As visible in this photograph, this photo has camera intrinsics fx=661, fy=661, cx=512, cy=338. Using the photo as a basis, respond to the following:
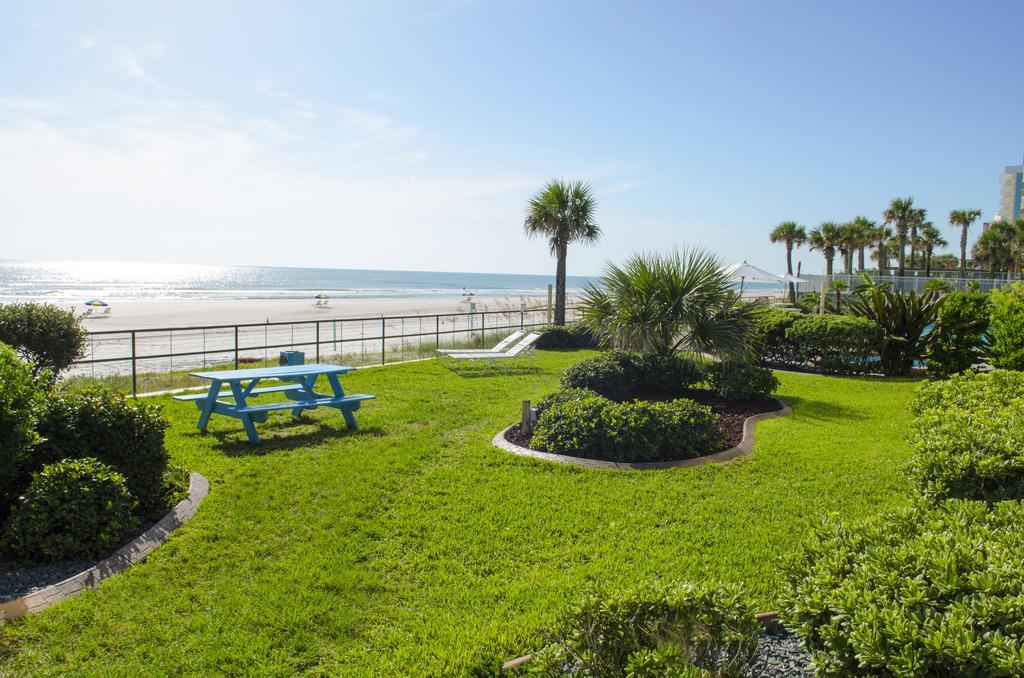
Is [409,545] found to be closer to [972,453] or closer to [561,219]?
[972,453]

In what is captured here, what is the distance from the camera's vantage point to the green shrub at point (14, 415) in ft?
13.7

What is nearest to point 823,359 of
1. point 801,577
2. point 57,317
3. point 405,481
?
point 405,481

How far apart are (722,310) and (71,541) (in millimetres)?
9007

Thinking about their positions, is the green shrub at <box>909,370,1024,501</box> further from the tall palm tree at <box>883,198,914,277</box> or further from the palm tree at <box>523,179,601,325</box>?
the tall palm tree at <box>883,198,914,277</box>

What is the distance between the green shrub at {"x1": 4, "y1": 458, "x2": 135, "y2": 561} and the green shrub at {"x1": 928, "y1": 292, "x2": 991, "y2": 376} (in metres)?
12.9

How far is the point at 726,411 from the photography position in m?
9.27

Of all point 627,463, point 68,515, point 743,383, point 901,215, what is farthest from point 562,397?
point 901,215

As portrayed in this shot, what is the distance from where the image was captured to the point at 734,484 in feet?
19.6

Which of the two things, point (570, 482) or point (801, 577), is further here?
point (570, 482)

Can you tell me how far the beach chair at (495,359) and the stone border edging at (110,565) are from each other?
8236 millimetres

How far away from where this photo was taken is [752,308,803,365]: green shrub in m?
14.1

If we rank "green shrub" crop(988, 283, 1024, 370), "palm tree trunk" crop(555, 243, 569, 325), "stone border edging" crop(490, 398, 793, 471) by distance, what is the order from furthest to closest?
"palm tree trunk" crop(555, 243, 569, 325) → "green shrub" crop(988, 283, 1024, 370) → "stone border edging" crop(490, 398, 793, 471)

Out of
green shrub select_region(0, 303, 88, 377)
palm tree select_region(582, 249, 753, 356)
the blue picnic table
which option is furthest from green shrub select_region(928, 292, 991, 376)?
green shrub select_region(0, 303, 88, 377)

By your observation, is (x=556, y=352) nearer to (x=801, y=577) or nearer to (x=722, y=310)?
(x=722, y=310)
